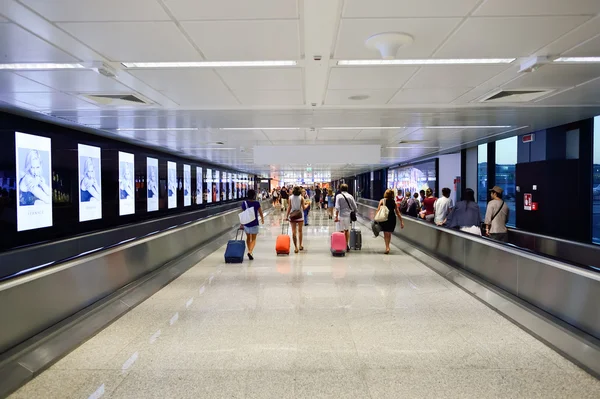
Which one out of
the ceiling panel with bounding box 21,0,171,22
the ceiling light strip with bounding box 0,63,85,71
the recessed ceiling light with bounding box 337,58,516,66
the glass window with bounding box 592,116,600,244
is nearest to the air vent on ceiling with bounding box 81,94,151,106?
the ceiling light strip with bounding box 0,63,85,71

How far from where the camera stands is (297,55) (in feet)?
16.2

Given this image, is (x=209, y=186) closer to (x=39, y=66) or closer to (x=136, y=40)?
(x=39, y=66)

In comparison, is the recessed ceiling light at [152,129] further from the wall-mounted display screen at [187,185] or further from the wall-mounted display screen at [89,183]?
the wall-mounted display screen at [187,185]

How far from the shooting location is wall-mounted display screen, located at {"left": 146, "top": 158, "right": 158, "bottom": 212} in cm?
1658

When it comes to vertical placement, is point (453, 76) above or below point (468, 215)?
above

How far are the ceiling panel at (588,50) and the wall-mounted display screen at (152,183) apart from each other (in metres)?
15.0

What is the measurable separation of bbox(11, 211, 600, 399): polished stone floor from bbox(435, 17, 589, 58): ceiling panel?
3375 millimetres

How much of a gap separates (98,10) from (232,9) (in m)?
1.23

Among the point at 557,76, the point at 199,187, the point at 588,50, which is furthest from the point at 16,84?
the point at 199,187

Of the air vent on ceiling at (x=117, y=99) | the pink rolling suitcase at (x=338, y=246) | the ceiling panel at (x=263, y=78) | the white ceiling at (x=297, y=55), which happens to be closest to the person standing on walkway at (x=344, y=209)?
the pink rolling suitcase at (x=338, y=246)

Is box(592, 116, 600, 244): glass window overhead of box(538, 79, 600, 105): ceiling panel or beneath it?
beneath

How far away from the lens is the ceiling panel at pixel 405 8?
11.7 ft

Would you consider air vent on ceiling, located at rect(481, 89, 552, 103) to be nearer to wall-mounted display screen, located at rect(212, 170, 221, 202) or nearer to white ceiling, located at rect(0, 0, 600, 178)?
white ceiling, located at rect(0, 0, 600, 178)

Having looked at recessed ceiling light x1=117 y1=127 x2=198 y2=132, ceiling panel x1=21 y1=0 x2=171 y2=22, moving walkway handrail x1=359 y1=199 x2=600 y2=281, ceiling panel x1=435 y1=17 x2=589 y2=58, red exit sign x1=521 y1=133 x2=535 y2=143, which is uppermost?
ceiling panel x1=435 y1=17 x2=589 y2=58
